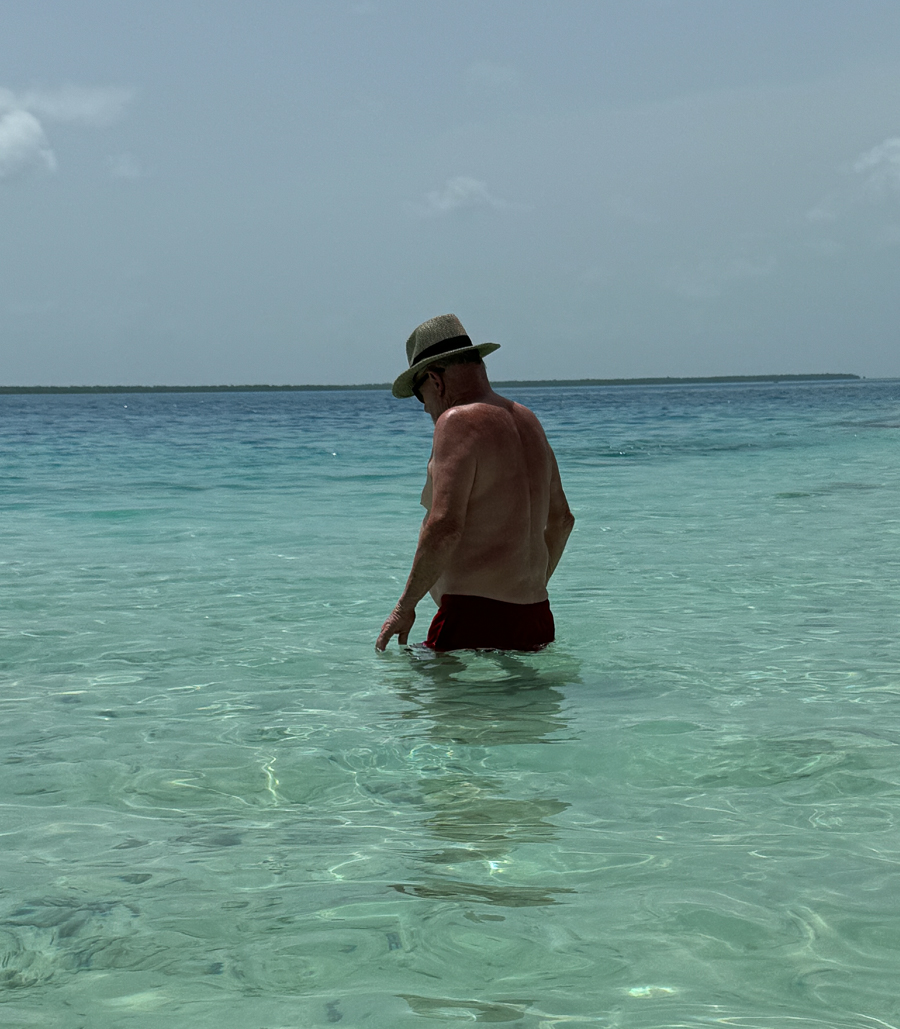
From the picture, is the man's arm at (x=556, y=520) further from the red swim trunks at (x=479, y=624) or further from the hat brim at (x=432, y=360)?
the hat brim at (x=432, y=360)

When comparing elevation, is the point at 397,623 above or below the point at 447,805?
above

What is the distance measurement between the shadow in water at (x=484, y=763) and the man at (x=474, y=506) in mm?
190

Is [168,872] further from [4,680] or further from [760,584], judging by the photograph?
[760,584]

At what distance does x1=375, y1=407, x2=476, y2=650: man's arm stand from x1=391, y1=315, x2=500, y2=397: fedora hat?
24cm

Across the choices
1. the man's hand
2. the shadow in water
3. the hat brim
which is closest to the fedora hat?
the hat brim

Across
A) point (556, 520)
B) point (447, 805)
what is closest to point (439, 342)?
point (556, 520)

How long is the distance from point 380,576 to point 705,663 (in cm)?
371

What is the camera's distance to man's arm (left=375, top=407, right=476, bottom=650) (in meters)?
4.61

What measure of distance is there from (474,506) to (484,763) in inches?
49.3

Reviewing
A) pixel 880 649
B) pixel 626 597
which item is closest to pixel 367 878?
pixel 880 649

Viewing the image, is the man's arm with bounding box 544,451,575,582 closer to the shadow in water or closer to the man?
the man

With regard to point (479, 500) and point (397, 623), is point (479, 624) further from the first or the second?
point (479, 500)

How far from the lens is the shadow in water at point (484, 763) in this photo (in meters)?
2.87

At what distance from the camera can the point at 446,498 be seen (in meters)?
4.65
